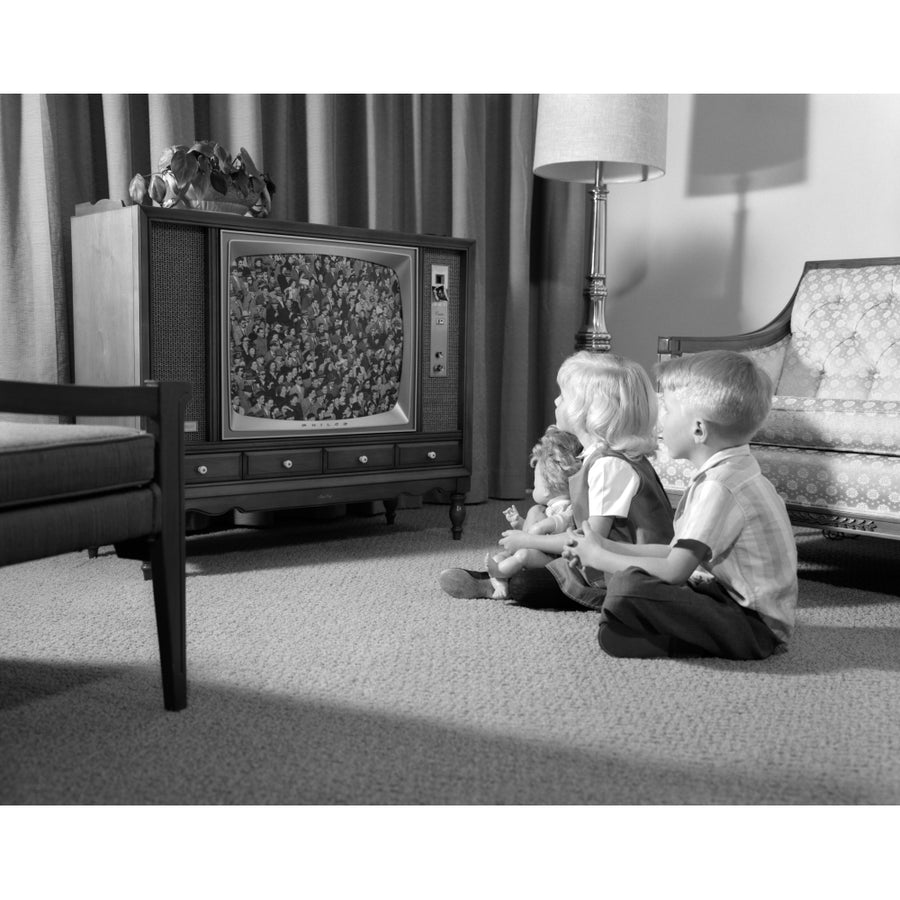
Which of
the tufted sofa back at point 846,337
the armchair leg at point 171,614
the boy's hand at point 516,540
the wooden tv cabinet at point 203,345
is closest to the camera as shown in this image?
the armchair leg at point 171,614

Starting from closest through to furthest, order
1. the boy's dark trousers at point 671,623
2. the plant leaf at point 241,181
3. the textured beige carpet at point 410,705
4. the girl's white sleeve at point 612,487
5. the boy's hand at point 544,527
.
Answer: the textured beige carpet at point 410,705 < the boy's dark trousers at point 671,623 < the girl's white sleeve at point 612,487 < the boy's hand at point 544,527 < the plant leaf at point 241,181

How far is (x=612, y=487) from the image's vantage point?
6.72ft

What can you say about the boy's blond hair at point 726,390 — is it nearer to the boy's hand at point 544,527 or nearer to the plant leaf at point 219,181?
the boy's hand at point 544,527

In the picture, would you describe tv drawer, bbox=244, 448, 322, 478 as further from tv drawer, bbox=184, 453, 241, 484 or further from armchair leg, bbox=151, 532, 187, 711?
Result: armchair leg, bbox=151, 532, 187, 711

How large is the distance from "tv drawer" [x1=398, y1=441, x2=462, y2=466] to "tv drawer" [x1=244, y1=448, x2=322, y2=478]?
1.00ft

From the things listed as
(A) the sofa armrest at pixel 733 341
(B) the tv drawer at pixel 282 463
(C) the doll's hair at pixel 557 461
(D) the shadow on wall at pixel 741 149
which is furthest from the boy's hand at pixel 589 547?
(D) the shadow on wall at pixel 741 149

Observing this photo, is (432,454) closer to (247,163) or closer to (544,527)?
(544,527)

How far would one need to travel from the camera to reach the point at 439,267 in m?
3.05

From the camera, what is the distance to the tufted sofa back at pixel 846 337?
2.95m

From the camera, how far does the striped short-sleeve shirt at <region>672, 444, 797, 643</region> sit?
73.5 inches

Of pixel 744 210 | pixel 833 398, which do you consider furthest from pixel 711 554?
pixel 744 210

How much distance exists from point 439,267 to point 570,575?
1238 mm

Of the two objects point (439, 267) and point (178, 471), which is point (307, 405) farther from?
point (178, 471)

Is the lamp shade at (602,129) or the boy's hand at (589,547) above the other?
the lamp shade at (602,129)
